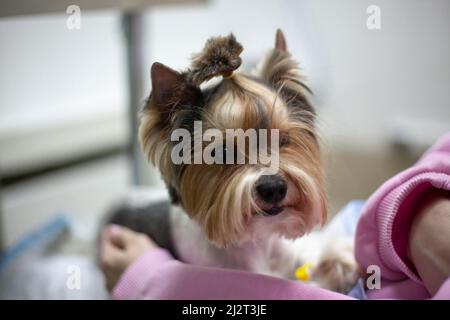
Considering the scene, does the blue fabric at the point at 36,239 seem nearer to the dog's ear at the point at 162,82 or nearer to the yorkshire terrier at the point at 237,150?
the yorkshire terrier at the point at 237,150

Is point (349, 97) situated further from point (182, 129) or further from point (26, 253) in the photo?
point (182, 129)

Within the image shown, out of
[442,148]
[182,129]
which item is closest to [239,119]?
[182,129]

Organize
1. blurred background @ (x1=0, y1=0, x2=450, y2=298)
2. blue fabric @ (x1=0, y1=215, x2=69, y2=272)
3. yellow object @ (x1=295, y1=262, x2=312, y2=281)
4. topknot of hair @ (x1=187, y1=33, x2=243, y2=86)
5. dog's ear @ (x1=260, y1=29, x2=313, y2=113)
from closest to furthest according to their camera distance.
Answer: topknot of hair @ (x1=187, y1=33, x2=243, y2=86), dog's ear @ (x1=260, y1=29, x2=313, y2=113), yellow object @ (x1=295, y1=262, x2=312, y2=281), blue fabric @ (x1=0, y1=215, x2=69, y2=272), blurred background @ (x1=0, y1=0, x2=450, y2=298)

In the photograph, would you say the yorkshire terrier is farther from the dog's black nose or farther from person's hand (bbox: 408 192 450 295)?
person's hand (bbox: 408 192 450 295)

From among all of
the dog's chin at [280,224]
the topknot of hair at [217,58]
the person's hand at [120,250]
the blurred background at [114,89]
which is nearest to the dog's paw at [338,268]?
the dog's chin at [280,224]

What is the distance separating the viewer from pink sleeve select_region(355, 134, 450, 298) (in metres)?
0.86

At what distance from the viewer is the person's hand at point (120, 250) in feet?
3.46

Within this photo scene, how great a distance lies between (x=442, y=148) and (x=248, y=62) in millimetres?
362

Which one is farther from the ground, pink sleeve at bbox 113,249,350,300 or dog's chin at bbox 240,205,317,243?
dog's chin at bbox 240,205,317,243

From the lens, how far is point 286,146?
89cm

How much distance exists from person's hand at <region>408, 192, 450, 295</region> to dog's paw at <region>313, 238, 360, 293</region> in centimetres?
15

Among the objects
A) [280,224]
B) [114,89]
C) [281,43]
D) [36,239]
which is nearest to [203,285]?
[280,224]

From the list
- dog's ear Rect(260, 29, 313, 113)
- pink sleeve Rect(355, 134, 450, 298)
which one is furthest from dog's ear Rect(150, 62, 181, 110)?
pink sleeve Rect(355, 134, 450, 298)

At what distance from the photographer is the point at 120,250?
1139mm
